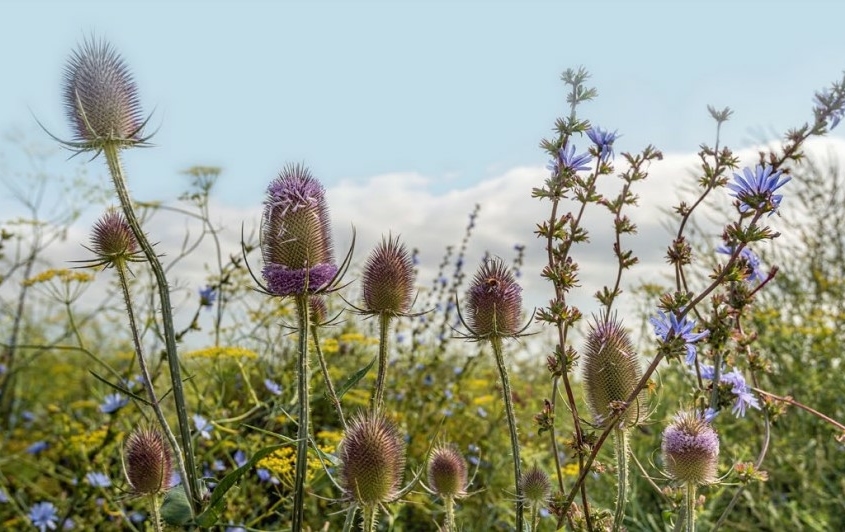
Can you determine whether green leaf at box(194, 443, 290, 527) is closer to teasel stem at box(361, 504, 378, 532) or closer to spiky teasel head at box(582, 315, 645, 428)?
teasel stem at box(361, 504, 378, 532)

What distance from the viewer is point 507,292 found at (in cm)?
276

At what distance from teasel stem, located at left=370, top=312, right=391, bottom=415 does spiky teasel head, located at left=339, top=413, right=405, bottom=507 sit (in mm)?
94

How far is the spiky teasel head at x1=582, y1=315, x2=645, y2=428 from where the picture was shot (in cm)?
268

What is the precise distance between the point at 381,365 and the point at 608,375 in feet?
2.44

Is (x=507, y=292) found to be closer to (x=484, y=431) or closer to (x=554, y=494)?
(x=554, y=494)

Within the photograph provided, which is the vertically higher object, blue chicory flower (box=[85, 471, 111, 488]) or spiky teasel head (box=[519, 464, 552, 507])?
blue chicory flower (box=[85, 471, 111, 488])

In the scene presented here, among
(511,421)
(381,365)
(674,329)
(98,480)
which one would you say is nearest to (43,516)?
(98,480)

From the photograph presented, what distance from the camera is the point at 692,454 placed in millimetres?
2664

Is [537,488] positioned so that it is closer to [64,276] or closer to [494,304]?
[494,304]

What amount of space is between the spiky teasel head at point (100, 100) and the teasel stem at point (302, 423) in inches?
40.7

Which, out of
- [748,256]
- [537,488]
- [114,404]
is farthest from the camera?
[114,404]

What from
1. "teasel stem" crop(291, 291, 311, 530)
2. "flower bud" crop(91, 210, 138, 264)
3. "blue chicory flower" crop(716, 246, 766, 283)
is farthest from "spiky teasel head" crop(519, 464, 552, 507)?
"flower bud" crop(91, 210, 138, 264)

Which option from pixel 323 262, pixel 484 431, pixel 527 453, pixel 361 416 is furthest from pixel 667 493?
pixel 484 431

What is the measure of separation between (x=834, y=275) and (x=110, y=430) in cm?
749
